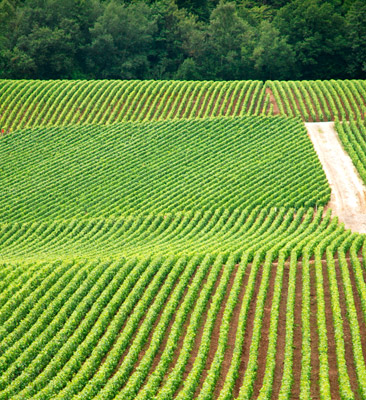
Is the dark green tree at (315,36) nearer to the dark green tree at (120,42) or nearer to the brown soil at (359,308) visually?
the dark green tree at (120,42)

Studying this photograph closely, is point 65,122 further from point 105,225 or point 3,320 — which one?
point 3,320

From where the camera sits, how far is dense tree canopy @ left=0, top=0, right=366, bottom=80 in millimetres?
78250

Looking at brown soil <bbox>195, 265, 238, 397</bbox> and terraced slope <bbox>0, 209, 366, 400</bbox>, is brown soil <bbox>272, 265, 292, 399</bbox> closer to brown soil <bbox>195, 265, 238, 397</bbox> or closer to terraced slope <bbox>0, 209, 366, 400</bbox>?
terraced slope <bbox>0, 209, 366, 400</bbox>

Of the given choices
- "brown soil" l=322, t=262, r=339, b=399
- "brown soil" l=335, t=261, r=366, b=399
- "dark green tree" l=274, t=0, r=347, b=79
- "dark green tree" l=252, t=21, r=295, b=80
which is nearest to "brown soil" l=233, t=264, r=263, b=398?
"brown soil" l=322, t=262, r=339, b=399

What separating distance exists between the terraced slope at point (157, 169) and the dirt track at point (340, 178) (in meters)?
1.11

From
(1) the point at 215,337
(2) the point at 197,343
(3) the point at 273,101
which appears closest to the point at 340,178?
(3) the point at 273,101

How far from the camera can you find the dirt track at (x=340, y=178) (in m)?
41.7

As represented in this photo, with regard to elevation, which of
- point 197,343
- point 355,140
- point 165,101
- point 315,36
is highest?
point 315,36

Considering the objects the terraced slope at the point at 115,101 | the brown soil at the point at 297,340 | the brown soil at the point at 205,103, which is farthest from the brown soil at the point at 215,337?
the terraced slope at the point at 115,101

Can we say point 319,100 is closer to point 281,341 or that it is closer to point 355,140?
point 355,140

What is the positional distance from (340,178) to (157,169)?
1705cm

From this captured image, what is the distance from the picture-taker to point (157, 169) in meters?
49.8

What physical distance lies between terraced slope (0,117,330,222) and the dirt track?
3.63ft

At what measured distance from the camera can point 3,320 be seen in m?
28.6
